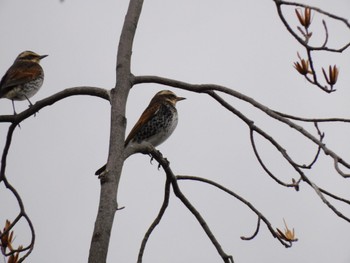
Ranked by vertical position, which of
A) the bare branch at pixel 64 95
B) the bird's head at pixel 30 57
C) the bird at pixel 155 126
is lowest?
the bare branch at pixel 64 95

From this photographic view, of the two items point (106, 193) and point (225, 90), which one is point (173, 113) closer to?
point (225, 90)

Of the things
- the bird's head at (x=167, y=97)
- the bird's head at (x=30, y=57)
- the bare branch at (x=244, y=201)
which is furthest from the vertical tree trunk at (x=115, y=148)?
the bird's head at (x=30, y=57)

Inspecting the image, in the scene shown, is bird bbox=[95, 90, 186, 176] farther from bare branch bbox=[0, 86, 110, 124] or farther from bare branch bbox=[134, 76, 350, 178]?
bare branch bbox=[134, 76, 350, 178]

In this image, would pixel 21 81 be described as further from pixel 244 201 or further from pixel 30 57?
pixel 244 201

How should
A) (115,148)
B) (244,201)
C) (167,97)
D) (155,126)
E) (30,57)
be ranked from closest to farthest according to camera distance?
1. (115,148)
2. (244,201)
3. (155,126)
4. (167,97)
5. (30,57)

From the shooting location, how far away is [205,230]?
4.73 m

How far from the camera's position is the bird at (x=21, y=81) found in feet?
27.4

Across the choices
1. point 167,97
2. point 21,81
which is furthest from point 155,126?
point 21,81

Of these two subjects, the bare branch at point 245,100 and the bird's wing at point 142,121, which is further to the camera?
the bird's wing at point 142,121

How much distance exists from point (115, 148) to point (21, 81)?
471 centimetres

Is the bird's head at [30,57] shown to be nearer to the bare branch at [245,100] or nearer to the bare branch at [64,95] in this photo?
the bare branch at [64,95]

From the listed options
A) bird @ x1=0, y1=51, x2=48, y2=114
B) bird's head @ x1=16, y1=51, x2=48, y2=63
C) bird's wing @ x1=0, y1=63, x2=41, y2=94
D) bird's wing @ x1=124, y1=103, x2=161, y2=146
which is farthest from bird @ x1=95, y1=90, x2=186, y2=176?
bird's head @ x1=16, y1=51, x2=48, y2=63

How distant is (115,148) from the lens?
4.12 m

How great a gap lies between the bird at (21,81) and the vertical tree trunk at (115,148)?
12.3 ft
